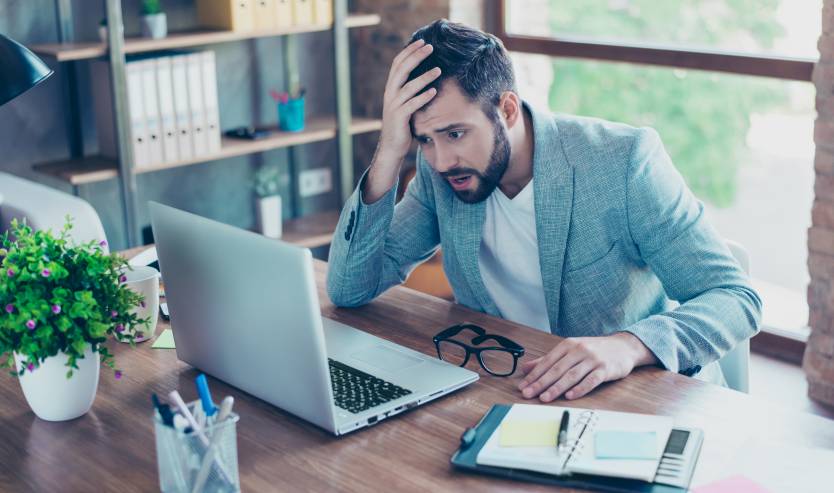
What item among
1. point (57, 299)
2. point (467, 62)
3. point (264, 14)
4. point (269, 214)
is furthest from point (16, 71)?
point (269, 214)

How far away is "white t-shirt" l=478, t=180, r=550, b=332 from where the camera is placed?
208 centimetres

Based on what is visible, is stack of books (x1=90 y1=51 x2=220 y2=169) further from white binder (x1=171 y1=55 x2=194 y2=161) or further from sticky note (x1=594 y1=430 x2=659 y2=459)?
sticky note (x1=594 y1=430 x2=659 y2=459)

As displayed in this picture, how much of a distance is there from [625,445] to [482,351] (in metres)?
0.43

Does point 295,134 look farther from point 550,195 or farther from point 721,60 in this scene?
point 550,195

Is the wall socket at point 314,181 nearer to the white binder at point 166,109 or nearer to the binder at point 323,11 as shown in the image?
the binder at point 323,11

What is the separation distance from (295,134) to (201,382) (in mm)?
2729

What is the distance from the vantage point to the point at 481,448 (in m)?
1.36

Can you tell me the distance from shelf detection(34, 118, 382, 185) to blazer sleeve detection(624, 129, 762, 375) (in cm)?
207

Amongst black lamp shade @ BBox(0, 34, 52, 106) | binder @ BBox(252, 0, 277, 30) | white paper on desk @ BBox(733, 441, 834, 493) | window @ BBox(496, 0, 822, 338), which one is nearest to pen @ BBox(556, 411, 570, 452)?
white paper on desk @ BBox(733, 441, 834, 493)

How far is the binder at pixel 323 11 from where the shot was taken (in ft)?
12.7

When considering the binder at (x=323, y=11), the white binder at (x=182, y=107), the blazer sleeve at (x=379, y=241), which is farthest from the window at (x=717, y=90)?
the blazer sleeve at (x=379, y=241)

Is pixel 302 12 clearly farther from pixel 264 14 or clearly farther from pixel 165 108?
pixel 165 108

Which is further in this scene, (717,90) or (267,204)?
(267,204)

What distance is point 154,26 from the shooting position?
352 centimetres
